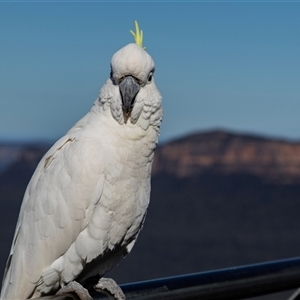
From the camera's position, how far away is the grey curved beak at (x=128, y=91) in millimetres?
1796

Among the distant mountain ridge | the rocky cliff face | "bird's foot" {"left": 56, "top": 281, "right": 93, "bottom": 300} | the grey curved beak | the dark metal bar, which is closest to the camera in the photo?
the dark metal bar

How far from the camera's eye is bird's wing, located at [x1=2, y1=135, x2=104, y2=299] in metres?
1.80

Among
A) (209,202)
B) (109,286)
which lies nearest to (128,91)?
(109,286)

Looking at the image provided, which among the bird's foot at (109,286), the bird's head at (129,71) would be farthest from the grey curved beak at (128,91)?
the bird's foot at (109,286)

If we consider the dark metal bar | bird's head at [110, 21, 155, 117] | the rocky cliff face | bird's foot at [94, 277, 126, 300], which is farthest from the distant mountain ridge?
the dark metal bar

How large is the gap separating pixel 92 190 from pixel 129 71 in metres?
0.37

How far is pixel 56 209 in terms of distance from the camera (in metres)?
1.84

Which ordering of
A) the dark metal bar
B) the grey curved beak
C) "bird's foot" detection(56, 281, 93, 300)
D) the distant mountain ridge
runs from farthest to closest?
the distant mountain ridge, the grey curved beak, "bird's foot" detection(56, 281, 93, 300), the dark metal bar

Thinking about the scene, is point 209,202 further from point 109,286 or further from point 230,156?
point 109,286

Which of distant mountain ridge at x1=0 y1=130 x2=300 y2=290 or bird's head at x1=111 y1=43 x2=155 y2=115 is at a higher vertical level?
bird's head at x1=111 y1=43 x2=155 y2=115

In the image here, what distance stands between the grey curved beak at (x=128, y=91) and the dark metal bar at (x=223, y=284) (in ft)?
1.84

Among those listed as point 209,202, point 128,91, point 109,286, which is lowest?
Answer: point 209,202

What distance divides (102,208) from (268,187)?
9.56m

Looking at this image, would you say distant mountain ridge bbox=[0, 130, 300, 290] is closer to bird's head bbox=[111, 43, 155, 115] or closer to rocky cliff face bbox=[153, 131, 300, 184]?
rocky cliff face bbox=[153, 131, 300, 184]
